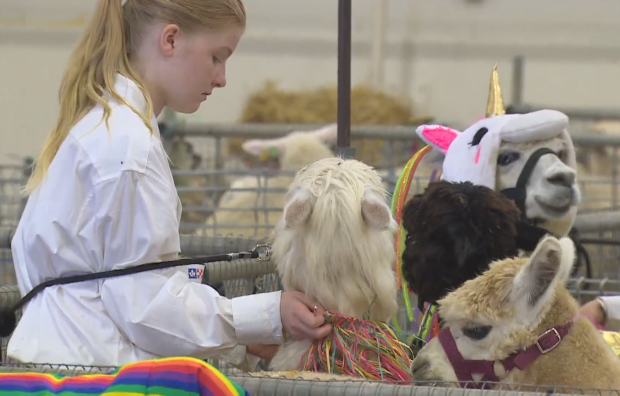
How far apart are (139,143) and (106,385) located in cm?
42

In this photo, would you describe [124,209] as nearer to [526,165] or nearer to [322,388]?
[322,388]

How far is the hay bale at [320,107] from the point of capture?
6055 mm

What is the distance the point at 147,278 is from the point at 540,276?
588 millimetres

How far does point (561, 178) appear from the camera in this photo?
1.98 meters

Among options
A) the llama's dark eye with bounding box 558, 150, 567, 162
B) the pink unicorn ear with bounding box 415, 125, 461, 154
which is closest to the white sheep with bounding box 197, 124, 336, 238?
the pink unicorn ear with bounding box 415, 125, 461, 154

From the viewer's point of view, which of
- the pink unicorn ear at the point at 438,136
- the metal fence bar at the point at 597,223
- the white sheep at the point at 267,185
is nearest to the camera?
the pink unicorn ear at the point at 438,136

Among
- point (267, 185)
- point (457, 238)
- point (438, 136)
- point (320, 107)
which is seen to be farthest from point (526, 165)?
point (320, 107)

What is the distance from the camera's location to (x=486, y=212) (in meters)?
1.71

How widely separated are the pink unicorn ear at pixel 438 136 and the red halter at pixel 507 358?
2.58 feet

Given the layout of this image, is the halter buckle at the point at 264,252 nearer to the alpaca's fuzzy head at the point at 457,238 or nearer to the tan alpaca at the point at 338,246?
the tan alpaca at the point at 338,246

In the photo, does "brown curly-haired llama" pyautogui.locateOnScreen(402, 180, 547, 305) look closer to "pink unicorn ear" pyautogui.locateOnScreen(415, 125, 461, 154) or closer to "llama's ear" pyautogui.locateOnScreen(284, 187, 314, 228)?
"llama's ear" pyautogui.locateOnScreen(284, 187, 314, 228)

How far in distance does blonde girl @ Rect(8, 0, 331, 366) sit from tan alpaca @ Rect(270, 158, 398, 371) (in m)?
0.09

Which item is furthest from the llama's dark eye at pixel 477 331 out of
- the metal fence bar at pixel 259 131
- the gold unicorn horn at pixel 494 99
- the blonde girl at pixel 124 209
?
the metal fence bar at pixel 259 131

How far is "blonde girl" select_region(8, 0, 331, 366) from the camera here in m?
1.41
